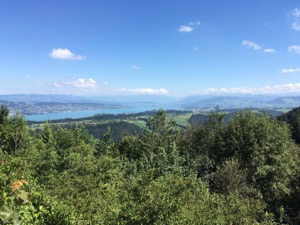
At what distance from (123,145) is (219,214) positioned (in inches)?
2215

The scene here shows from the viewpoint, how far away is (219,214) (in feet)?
48.8

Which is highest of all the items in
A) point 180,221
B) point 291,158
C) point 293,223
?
point 180,221

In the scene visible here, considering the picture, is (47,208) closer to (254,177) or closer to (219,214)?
(219,214)

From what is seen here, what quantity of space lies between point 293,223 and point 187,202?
691 inches

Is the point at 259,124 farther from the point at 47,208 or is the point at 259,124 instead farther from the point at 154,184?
the point at 47,208

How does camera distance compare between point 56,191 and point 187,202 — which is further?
point 56,191

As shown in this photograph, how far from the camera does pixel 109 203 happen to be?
18.6m

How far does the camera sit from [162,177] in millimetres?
18109

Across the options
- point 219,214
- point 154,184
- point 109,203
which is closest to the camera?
point 219,214

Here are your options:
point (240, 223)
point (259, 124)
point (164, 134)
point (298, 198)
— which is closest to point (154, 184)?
point (240, 223)

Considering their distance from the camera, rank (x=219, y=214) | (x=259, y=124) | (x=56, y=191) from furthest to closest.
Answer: (x=259, y=124), (x=56, y=191), (x=219, y=214)

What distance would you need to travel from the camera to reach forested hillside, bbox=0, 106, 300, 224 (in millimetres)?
13125

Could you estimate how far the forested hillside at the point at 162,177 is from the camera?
13.1 metres

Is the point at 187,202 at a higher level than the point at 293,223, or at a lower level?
higher
